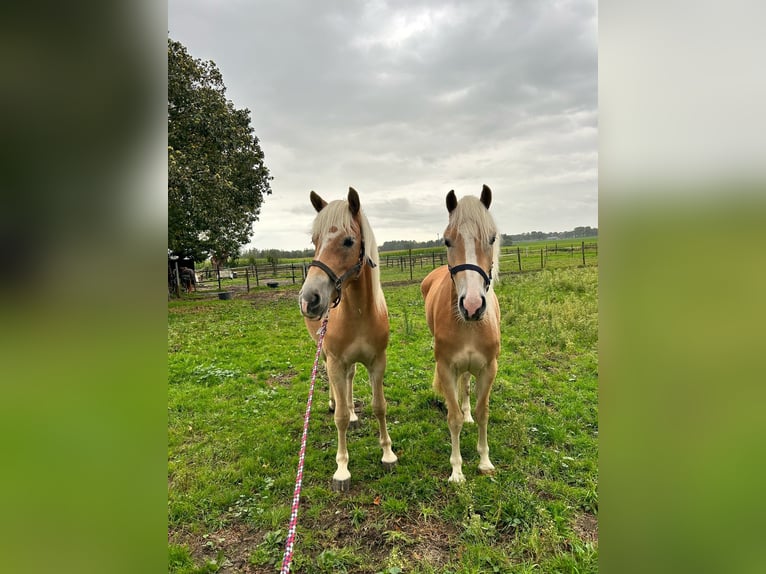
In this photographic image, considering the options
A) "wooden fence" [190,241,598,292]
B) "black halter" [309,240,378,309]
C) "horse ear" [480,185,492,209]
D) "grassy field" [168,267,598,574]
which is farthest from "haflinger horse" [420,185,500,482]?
"wooden fence" [190,241,598,292]

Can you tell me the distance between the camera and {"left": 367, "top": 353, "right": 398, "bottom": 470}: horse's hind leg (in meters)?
3.48

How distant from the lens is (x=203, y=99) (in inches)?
536

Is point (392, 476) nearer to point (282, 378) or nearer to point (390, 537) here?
point (390, 537)

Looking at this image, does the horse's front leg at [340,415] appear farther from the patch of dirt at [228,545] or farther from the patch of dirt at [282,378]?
the patch of dirt at [282,378]

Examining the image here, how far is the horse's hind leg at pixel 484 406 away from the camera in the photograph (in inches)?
A: 130

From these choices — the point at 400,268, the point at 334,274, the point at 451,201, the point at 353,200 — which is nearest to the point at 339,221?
the point at 353,200

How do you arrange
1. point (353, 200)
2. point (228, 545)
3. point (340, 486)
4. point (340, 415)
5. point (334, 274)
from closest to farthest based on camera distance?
point (334, 274) → point (228, 545) → point (353, 200) → point (340, 486) → point (340, 415)

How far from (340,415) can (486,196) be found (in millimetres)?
2535

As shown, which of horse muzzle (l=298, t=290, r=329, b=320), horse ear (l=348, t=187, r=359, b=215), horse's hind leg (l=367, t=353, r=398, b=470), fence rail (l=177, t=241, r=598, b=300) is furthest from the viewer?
fence rail (l=177, t=241, r=598, b=300)

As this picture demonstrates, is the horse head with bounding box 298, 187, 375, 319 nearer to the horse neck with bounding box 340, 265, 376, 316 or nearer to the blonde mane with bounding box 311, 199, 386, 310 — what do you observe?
the blonde mane with bounding box 311, 199, 386, 310

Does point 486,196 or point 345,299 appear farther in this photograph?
point 345,299

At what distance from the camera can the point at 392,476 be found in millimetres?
3416
